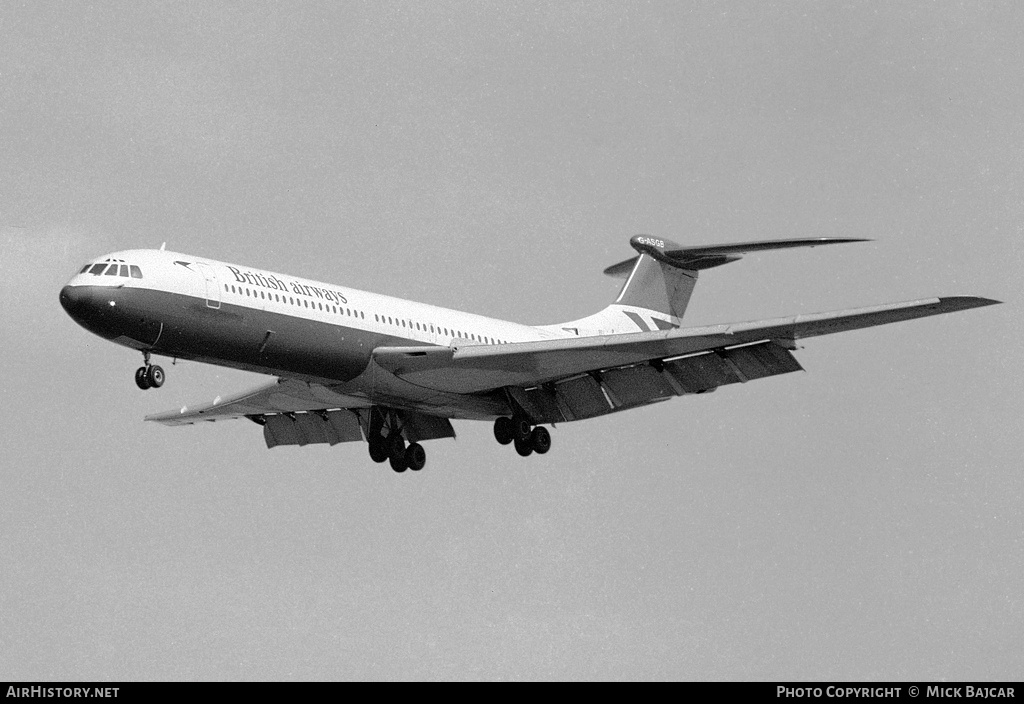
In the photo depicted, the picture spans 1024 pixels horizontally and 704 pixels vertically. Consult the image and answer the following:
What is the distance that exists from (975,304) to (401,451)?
1713 centimetres

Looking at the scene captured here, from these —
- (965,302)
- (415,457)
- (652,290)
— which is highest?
(652,290)

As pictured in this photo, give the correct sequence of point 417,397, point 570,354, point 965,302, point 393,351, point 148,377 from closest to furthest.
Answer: point 965,302
point 148,377
point 393,351
point 570,354
point 417,397

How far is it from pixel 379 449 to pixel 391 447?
0.34 meters

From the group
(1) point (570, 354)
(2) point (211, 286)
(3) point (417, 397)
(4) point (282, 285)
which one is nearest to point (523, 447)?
(3) point (417, 397)

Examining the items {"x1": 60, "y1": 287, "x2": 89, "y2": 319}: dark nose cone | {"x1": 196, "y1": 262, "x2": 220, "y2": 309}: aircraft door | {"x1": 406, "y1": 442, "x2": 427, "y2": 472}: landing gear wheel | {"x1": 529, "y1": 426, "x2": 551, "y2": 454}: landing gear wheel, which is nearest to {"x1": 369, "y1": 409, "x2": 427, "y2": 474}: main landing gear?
{"x1": 406, "y1": 442, "x2": 427, "y2": 472}: landing gear wheel

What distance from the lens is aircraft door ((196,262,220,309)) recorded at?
38.5m

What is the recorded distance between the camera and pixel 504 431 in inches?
1750

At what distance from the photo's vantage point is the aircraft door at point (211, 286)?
3853 centimetres

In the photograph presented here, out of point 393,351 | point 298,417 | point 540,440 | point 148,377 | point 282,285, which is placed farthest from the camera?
point 298,417

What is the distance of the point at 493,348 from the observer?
4197 centimetres

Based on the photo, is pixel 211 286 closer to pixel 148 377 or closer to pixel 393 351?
pixel 148 377
